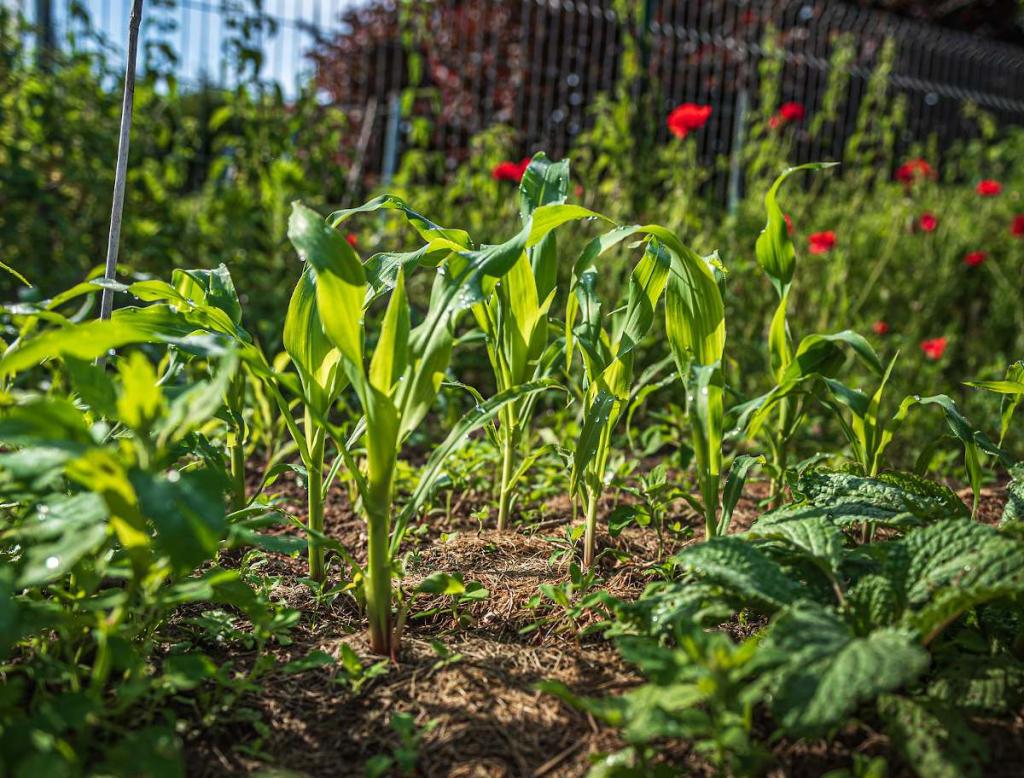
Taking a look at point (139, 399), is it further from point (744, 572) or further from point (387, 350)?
point (744, 572)

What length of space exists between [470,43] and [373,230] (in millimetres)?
4618

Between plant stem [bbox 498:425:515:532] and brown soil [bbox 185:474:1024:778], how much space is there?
0.18 metres

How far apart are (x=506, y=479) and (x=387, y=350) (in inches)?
22.4

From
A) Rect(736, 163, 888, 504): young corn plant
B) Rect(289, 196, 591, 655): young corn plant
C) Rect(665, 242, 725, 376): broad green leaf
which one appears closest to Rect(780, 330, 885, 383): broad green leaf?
Rect(736, 163, 888, 504): young corn plant

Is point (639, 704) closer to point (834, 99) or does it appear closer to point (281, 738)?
point (281, 738)

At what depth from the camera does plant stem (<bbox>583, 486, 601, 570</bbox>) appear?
58.2 inches

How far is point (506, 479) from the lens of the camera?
1668 millimetres

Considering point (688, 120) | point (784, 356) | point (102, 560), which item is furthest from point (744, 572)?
point (688, 120)

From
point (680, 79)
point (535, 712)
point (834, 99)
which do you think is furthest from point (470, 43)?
point (535, 712)

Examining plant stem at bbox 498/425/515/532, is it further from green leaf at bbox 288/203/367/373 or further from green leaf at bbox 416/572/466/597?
green leaf at bbox 288/203/367/373

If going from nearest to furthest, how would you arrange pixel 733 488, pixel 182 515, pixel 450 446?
pixel 182 515 → pixel 450 446 → pixel 733 488

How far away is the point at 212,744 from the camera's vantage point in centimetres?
105

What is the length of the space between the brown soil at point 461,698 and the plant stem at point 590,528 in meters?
0.05

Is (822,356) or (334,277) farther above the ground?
(334,277)
